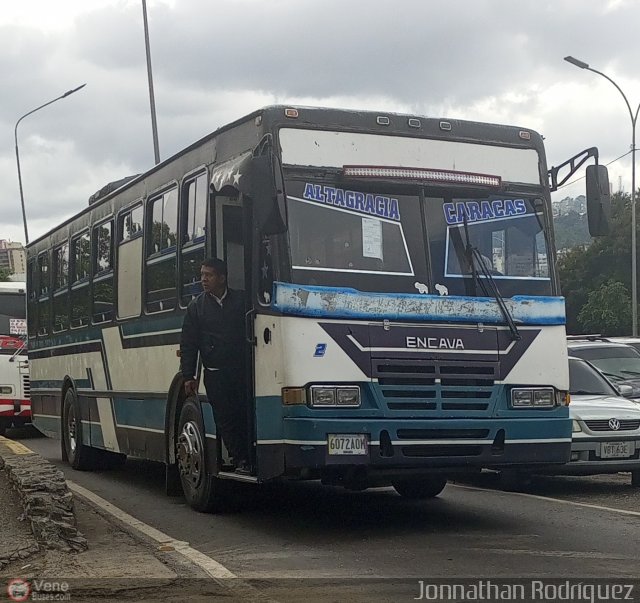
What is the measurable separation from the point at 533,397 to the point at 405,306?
126cm

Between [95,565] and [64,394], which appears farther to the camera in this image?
[64,394]

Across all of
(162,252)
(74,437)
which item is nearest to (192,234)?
(162,252)

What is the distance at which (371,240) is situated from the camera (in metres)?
8.81

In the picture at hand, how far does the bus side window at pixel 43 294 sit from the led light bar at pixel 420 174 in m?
9.34

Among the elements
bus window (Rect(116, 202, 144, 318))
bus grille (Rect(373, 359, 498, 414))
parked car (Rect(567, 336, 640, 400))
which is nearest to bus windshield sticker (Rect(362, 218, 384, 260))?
bus grille (Rect(373, 359, 498, 414))

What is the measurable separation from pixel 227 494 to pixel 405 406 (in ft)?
7.15

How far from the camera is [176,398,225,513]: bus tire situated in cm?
992

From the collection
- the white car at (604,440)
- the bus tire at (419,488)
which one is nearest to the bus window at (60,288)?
the bus tire at (419,488)

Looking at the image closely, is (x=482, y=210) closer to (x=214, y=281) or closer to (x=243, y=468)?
(x=214, y=281)

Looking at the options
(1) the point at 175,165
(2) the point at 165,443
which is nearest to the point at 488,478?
(2) the point at 165,443

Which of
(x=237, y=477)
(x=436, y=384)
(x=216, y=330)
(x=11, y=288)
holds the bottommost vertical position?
(x=237, y=477)

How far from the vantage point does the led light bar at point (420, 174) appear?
8.93 m

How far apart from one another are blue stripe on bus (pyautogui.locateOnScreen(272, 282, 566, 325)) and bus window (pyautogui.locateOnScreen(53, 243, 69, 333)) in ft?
26.3

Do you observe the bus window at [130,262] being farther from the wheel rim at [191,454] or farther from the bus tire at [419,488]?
the bus tire at [419,488]
